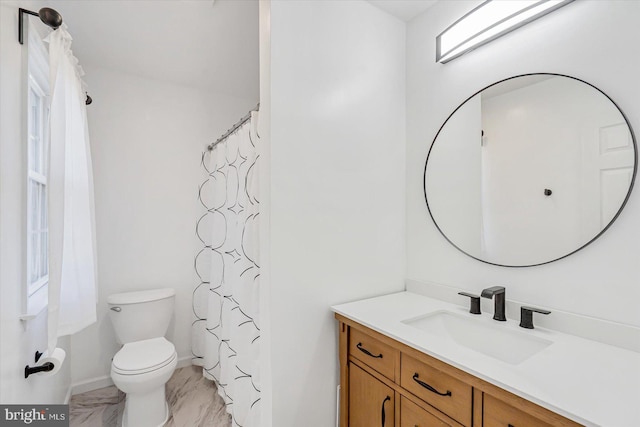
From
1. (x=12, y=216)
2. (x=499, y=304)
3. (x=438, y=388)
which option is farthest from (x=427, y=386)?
(x=12, y=216)

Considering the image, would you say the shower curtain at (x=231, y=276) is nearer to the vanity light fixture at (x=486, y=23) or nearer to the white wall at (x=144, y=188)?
the white wall at (x=144, y=188)

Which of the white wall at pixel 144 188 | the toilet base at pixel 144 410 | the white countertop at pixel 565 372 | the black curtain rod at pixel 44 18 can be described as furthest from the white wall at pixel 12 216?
the white countertop at pixel 565 372

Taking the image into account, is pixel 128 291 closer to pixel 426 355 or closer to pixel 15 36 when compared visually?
pixel 15 36

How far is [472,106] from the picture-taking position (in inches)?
58.2

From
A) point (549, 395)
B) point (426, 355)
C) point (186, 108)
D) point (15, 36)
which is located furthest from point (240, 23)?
point (549, 395)

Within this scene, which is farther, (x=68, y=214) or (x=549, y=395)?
(x=68, y=214)

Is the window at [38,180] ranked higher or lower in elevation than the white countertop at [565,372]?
higher

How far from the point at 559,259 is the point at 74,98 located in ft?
7.95

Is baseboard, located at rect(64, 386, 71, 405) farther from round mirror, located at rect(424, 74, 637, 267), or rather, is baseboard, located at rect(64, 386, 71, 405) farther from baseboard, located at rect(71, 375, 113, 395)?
round mirror, located at rect(424, 74, 637, 267)

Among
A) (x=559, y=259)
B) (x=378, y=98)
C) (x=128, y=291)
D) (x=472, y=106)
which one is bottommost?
(x=128, y=291)

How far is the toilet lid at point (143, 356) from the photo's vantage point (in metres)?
1.69

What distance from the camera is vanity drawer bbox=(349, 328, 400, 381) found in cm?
115

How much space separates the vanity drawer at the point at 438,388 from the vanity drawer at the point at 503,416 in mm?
52

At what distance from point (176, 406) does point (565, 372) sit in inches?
88.1
